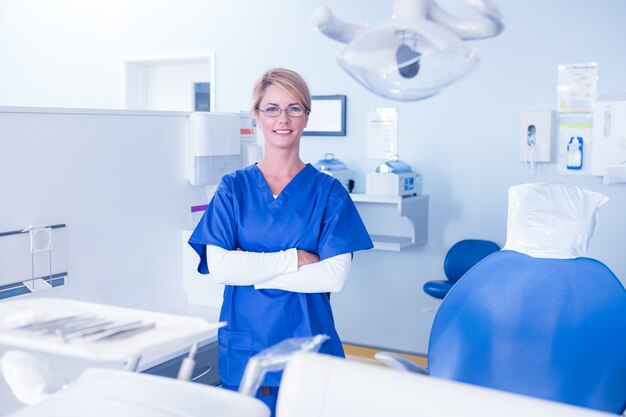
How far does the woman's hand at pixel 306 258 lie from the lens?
1.87m

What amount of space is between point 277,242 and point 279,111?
336 millimetres

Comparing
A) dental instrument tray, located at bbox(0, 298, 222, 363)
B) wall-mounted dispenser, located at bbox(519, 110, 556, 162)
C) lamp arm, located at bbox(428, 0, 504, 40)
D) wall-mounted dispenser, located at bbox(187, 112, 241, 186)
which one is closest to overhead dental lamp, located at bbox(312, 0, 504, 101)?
lamp arm, located at bbox(428, 0, 504, 40)

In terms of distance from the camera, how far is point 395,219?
4.17 metres

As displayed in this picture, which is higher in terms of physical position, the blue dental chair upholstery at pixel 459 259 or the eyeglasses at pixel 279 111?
the eyeglasses at pixel 279 111

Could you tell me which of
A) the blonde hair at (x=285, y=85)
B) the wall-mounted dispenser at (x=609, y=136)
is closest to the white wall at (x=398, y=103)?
the wall-mounted dispenser at (x=609, y=136)

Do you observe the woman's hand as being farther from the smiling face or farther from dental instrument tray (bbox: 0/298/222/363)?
dental instrument tray (bbox: 0/298/222/363)

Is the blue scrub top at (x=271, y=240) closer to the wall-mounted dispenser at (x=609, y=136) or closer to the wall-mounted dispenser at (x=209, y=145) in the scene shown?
the wall-mounted dispenser at (x=209, y=145)

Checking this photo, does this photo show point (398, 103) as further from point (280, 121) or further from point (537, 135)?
point (280, 121)

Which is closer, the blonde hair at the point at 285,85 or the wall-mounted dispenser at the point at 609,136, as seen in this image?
the blonde hair at the point at 285,85

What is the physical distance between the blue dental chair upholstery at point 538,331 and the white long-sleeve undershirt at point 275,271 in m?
0.33

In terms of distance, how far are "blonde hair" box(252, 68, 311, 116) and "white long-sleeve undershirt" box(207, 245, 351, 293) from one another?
0.38 metres

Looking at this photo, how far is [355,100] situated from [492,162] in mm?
851

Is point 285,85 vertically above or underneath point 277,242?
above

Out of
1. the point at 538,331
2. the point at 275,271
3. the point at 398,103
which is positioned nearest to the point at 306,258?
the point at 275,271
